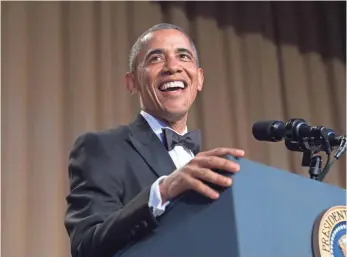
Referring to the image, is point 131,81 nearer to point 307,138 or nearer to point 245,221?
point 307,138

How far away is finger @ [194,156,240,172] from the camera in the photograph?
951 millimetres

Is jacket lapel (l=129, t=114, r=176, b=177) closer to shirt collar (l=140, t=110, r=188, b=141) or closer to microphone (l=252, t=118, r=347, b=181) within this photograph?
shirt collar (l=140, t=110, r=188, b=141)

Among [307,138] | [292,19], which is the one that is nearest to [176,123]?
[307,138]

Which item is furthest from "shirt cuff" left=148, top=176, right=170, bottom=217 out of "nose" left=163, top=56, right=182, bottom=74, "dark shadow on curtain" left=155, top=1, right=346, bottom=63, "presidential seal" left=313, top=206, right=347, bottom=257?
"dark shadow on curtain" left=155, top=1, right=346, bottom=63

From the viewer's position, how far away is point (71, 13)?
321 cm

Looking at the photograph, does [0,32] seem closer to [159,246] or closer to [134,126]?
[134,126]

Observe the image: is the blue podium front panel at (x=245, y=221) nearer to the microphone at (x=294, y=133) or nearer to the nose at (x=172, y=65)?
the microphone at (x=294, y=133)

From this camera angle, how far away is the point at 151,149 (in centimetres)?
130

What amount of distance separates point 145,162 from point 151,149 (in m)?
0.04

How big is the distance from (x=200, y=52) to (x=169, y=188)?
2.62m

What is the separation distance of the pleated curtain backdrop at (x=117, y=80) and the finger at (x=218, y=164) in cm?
196

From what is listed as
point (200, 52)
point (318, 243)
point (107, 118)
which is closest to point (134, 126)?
point (318, 243)

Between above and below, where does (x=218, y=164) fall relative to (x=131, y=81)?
below

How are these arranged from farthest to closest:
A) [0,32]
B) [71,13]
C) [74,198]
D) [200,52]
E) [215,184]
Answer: [200,52], [71,13], [0,32], [74,198], [215,184]
